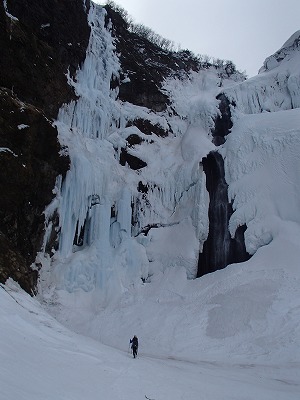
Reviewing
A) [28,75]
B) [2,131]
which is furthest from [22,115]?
[28,75]

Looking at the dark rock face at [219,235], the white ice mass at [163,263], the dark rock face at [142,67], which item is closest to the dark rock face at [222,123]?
the white ice mass at [163,263]

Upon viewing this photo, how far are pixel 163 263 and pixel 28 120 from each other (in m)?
11.3

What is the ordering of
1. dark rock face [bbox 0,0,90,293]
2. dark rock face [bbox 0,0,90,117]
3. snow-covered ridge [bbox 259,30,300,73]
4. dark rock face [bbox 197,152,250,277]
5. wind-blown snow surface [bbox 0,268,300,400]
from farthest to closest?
snow-covered ridge [bbox 259,30,300,73] → dark rock face [bbox 197,152,250,277] → dark rock face [bbox 0,0,90,117] → dark rock face [bbox 0,0,90,293] → wind-blown snow surface [bbox 0,268,300,400]

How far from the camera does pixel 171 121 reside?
30.6 meters

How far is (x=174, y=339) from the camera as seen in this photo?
53.0ft

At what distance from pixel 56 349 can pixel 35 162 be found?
492 inches

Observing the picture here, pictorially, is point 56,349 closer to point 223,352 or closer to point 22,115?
point 223,352

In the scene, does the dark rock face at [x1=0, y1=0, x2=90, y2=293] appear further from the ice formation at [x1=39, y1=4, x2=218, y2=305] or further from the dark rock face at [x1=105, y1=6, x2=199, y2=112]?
the dark rock face at [x1=105, y1=6, x2=199, y2=112]

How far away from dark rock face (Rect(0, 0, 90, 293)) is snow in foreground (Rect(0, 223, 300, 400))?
10.8 feet

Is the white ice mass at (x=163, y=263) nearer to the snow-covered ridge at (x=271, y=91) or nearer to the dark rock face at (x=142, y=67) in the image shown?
the snow-covered ridge at (x=271, y=91)

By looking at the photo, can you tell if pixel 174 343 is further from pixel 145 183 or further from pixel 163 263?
pixel 145 183

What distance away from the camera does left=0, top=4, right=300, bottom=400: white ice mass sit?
8.83 metres

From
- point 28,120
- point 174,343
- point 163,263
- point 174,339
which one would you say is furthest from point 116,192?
point 174,343

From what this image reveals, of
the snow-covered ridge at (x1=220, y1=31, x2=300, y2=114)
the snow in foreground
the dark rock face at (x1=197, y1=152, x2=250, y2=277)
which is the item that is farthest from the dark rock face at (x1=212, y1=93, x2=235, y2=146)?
the snow in foreground
